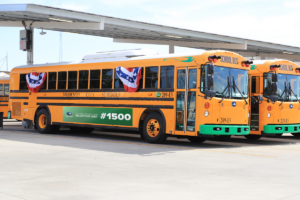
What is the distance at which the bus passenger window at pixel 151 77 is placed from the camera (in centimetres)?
1461

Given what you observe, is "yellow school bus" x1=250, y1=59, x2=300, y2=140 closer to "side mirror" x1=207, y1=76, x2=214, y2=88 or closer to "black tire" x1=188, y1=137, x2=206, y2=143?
"black tire" x1=188, y1=137, x2=206, y2=143

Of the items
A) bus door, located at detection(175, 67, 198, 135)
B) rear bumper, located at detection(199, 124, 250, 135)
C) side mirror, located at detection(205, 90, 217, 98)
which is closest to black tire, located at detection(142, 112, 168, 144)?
bus door, located at detection(175, 67, 198, 135)

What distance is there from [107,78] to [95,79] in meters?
0.67

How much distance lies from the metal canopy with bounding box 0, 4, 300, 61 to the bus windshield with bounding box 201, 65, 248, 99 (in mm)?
11062


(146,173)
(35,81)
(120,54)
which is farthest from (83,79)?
A: (146,173)

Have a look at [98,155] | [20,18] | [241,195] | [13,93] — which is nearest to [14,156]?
[98,155]

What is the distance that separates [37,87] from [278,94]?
9.86 m

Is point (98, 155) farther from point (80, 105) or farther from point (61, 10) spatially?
point (61, 10)

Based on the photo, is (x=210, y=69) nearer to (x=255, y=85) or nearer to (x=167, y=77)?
(x=167, y=77)

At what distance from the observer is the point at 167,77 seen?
1424 centimetres

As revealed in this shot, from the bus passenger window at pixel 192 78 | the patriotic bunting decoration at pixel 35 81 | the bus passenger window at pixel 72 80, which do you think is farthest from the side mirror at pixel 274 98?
the patriotic bunting decoration at pixel 35 81

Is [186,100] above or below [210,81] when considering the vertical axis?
below

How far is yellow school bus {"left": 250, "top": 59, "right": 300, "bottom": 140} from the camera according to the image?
15266 mm

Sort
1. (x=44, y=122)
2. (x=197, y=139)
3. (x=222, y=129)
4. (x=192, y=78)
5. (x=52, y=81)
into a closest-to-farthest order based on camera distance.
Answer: (x=222, y=129), (x=192, y=78), (x=197, y=139), (x=52, y=81), (x=44, y=122)
